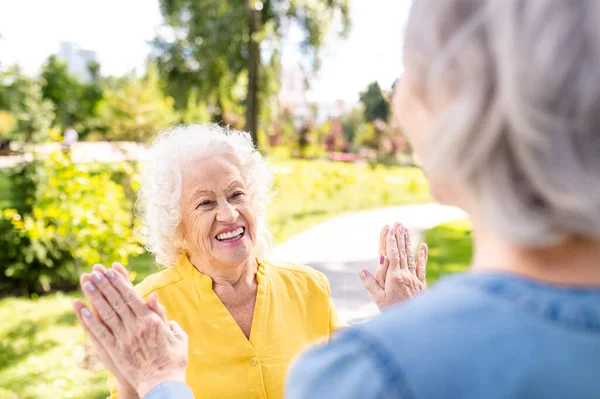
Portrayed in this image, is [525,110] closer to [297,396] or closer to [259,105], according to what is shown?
[297,396]

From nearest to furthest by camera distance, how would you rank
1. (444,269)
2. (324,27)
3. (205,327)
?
1. (205,327)
2. (444,269)
3. (324,27)

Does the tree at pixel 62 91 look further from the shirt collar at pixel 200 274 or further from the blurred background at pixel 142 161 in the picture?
the shirt collar at pixel 200 274

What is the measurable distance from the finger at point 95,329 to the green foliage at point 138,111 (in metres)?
13.5

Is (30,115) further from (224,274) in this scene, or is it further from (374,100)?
(224,274)

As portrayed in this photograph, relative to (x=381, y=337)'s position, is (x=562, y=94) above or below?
above

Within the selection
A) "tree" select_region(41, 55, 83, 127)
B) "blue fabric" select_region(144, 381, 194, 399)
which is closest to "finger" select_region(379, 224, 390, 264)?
"blue fabric" select_region(144, 381, 194, 399)

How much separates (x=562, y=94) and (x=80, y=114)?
4263 cm

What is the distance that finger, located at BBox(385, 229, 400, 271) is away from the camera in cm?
171

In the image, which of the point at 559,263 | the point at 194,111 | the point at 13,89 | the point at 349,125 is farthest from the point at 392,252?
the point at 349,125

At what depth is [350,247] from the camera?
8789mm

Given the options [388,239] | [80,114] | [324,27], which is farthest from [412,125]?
[80,114]

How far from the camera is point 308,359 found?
73cm

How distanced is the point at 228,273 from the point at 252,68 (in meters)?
9.76

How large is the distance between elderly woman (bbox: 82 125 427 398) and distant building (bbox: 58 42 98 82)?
34.9 m
